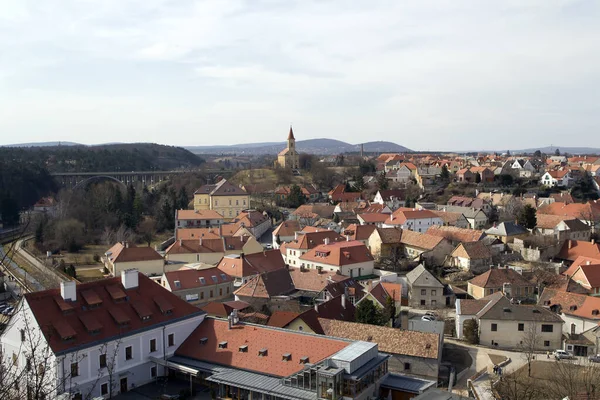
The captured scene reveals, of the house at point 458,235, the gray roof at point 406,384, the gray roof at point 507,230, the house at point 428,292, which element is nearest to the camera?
the gray roof at point 406,384

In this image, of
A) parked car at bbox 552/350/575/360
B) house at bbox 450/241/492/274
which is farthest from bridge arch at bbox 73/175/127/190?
parked car at bbox 552/350/575/360

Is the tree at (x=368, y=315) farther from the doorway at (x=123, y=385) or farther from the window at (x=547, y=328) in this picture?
A: the doorway at (x=123, y=385)

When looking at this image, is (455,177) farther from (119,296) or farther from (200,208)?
(119,296)

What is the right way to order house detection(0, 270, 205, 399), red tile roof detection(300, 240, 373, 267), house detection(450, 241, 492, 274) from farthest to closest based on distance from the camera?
house detection(450, 241, 492, 274)
red tile roof detection(300, 240, 373, 267)
house detection(0, 270, 205, 399)

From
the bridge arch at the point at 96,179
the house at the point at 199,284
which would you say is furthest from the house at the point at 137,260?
the bridge arch at the point at 96,179

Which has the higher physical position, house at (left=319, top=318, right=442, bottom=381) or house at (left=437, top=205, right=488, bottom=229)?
house at (left=437, top=205, right=488, bottom=229)

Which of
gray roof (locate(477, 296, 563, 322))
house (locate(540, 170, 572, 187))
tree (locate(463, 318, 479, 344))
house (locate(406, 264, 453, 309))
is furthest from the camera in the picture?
house (locate(540, 170, 572, 187))

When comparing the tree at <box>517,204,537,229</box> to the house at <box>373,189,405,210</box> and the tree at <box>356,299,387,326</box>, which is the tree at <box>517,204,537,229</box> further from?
the tree at <box>356,299,387,326</box>
